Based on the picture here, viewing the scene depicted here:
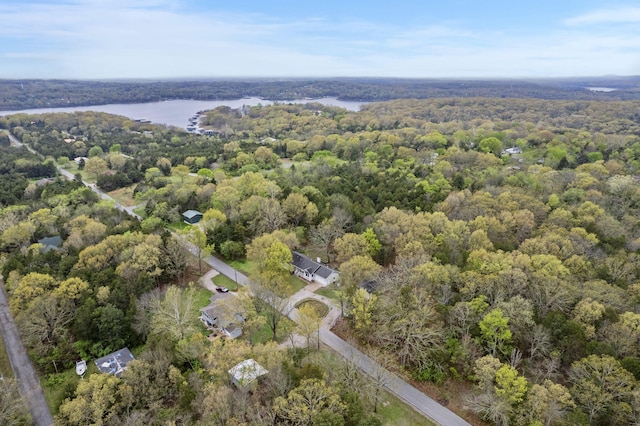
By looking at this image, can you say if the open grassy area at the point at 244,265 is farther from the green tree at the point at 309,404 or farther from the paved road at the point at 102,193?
the green tree at the point at 309,404

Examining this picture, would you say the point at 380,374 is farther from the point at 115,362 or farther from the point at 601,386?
the point at 115,362

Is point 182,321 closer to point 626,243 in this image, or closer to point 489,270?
point 489,270

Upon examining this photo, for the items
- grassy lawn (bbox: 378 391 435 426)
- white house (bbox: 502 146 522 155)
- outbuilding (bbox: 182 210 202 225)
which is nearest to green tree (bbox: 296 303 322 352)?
grassy lawn (bbox: 378 391 435 426)

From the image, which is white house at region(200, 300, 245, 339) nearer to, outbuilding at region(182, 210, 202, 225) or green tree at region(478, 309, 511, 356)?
green tree at region(478, 309, 511, 356)

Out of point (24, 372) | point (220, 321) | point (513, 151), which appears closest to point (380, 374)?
point (220, 321)

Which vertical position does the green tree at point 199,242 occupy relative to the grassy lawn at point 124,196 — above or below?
above

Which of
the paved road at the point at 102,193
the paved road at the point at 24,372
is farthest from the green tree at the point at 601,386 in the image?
the paved road at the point at 102,193
